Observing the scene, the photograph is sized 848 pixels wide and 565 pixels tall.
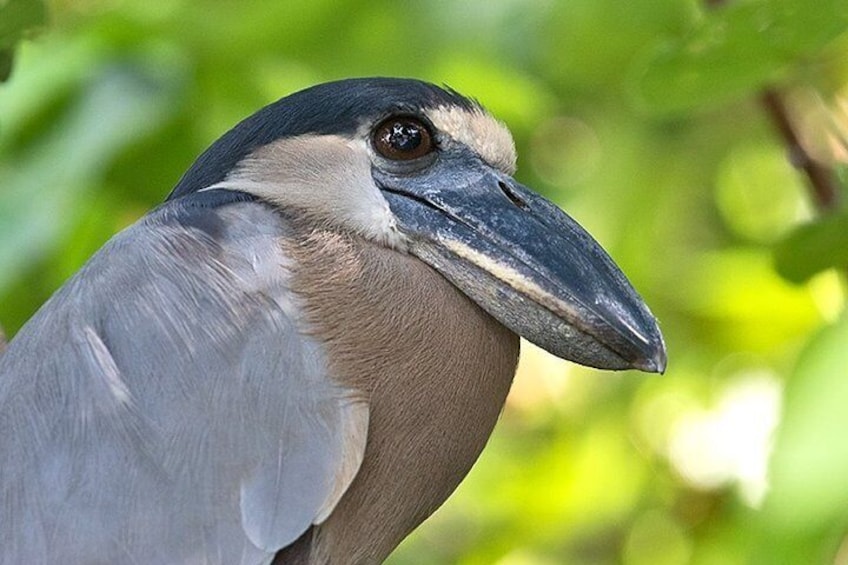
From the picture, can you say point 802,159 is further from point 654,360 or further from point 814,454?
point 814,454

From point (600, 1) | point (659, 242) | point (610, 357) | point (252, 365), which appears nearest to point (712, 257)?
point (659, 242)

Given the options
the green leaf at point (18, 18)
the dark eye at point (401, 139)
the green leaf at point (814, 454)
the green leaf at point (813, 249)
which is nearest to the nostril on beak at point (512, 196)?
the dark eye at point (401, 139)

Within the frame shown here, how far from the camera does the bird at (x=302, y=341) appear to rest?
207cm

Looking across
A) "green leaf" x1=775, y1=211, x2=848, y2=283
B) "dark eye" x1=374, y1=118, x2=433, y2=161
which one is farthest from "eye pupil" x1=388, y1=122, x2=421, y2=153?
"green leaf" x1=775, y1=211, x2=848, y2=283

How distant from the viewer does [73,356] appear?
217 cm

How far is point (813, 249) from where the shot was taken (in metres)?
2.37

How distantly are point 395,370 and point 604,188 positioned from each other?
154 centimetres

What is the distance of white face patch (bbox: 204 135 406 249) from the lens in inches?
90.4

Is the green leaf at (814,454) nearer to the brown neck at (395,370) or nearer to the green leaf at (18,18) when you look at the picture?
the brown neck at (395,370)

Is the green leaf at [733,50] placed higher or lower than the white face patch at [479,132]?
higher

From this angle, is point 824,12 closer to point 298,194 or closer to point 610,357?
point 610,357

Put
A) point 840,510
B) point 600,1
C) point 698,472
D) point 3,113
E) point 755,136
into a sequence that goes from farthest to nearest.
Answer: point 755,136 → point 698,472 → point 3,113 → point 600,1 → point 840,510

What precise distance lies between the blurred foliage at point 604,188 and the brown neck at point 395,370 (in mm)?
443

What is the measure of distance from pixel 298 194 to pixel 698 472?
1793 millimetres
